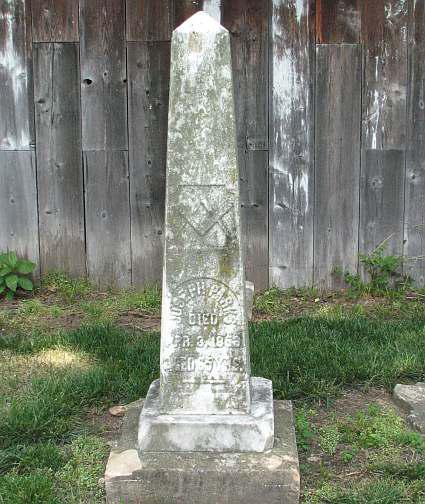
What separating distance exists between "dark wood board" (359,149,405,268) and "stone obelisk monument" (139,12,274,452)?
3.41 m

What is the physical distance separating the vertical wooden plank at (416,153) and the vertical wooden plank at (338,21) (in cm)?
48

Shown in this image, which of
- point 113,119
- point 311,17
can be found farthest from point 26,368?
point 311,17

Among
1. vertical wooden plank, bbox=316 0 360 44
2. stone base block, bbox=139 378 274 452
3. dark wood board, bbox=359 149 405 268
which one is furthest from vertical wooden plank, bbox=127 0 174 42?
stone base block, bbox=139 378 274 452

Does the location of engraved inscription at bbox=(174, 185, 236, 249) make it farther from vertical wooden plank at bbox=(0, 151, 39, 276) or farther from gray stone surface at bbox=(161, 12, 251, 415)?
vertical wooden plank at bbox=(0, 151, 39, 276)

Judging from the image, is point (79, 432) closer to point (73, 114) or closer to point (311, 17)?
point (73, 114)

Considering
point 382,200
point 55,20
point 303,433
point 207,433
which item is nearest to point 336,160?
point 382,200

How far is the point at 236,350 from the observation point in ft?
12.3

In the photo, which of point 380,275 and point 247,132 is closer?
point 247,132

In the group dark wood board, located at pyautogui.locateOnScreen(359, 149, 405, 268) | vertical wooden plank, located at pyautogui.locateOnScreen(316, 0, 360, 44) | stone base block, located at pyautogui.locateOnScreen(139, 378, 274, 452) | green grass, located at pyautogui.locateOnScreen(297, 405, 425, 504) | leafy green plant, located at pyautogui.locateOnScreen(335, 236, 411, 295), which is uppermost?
vertical wooden plank, located at pyautogui.locateOnScreen(316, 0, 360, 44)

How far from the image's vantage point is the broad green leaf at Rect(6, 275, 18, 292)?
6.79 meters

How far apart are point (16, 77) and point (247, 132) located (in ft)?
6.80

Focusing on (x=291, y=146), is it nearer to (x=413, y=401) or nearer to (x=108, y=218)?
(x=108, y=218)

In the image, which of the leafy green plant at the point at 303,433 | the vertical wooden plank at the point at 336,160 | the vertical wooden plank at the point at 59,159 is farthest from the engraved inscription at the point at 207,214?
the vertical wooden plank at the point at 59,159

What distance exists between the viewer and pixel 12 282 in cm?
681
